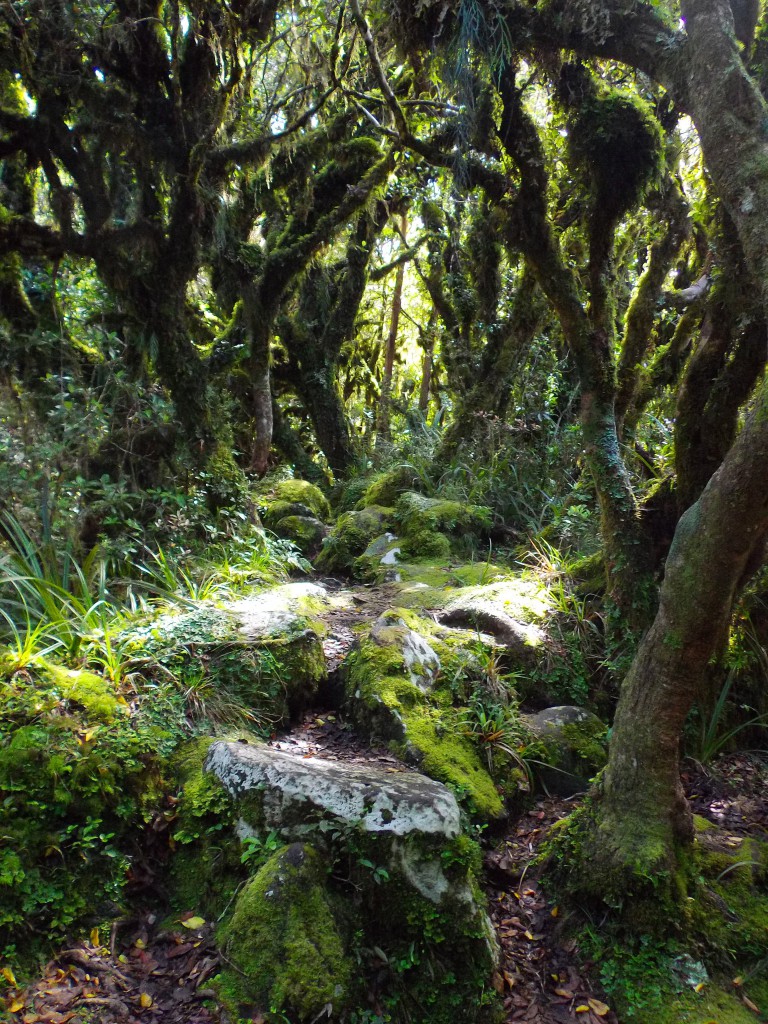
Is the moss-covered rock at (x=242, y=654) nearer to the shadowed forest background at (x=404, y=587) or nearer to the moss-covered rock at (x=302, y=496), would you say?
the shadowed forest background at (x=404, y=587)

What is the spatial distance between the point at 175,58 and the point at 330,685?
5778 mm

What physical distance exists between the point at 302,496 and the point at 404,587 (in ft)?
11.8

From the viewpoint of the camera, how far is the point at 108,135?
5.64 m

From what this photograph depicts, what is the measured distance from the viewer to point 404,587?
630 cm

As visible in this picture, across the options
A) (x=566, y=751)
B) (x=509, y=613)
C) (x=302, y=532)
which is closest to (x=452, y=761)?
(x=566, y=751)

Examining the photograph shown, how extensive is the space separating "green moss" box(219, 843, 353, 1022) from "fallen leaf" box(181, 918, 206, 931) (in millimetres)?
160

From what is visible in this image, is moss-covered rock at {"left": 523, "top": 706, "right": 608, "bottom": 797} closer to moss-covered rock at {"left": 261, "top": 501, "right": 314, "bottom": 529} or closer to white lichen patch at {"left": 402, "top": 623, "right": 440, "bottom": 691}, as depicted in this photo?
white lichen patch at {"left": 402, "top": 623, "right": 440, "bottom": 691}

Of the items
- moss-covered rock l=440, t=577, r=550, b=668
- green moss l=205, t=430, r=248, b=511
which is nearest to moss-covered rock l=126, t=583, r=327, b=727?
moss-covered rock l=440, t=577, r=550, b=668

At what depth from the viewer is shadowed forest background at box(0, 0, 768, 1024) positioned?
258cm

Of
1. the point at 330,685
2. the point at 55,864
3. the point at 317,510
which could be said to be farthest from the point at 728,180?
the point at 317,510

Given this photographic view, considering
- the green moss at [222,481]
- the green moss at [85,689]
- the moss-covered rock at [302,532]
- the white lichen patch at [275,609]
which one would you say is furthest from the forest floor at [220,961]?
the moss-covered rock at [302,532]

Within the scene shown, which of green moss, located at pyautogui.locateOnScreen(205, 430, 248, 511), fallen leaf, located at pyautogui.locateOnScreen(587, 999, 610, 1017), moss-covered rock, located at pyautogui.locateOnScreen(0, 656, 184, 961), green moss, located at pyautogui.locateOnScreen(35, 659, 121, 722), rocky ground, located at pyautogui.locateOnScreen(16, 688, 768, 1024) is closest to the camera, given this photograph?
rocky ground, located at pyautogui.locateOnScreen(16, 688, 768, 1024)

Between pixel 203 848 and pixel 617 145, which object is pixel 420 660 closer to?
pixel 203 848

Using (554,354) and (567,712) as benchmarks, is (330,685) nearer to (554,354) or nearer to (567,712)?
(567,712)
